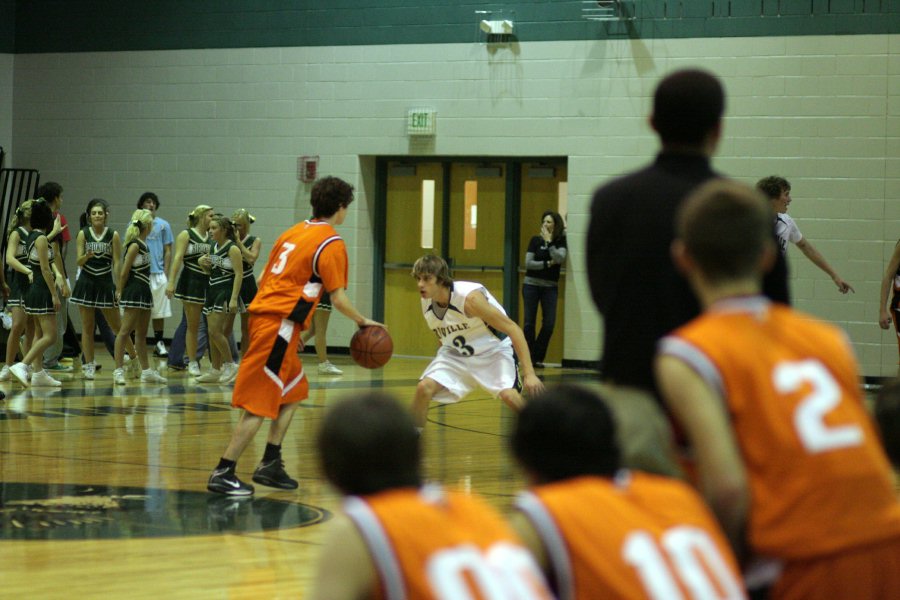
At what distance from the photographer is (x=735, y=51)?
13211mm

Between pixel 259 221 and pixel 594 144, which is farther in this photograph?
pixel 259 221

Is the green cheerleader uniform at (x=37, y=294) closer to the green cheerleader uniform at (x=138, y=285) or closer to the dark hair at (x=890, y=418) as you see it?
the green cheerleader uniform at (x=138, y=285)

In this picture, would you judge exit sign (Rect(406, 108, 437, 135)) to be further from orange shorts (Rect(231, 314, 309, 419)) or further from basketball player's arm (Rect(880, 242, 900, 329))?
orange shorts (Rect(231, 314, 309, 419))

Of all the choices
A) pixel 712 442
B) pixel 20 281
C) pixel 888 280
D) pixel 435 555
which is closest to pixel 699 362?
pixel 712 442

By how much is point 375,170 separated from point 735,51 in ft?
14.4

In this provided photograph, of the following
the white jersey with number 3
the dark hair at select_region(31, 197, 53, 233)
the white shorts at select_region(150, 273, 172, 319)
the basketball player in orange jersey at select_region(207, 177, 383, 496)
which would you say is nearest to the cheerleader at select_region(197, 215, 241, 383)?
the dark hair at select_region(31, 197, 53, 233)

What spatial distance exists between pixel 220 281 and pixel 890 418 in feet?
32.6

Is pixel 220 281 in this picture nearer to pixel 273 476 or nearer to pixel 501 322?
pixel 501 322

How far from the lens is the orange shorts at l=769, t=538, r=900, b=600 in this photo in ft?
7.39

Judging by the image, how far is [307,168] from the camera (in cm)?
1508

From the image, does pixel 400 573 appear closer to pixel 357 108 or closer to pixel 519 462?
pixel 519 462

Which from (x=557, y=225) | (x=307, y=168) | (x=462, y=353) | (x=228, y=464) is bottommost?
(x=228, y=464)

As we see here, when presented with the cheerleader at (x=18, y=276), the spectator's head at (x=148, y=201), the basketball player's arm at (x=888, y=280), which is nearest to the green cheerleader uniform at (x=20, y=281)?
the cheerleader at (x=18, y=276)

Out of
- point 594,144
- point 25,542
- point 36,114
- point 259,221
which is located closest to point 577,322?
point 594,144
